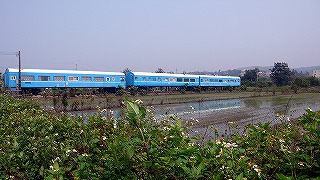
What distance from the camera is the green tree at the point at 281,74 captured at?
233ft

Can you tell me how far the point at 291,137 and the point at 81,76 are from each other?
2912 cm

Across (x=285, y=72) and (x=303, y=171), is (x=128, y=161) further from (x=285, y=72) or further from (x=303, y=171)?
(x=285, y=72)

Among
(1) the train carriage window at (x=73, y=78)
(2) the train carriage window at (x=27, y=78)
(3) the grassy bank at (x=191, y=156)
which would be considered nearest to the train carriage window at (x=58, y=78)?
(1) the train carriage window at (x=73, y=78)

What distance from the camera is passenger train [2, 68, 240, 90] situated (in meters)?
26.5

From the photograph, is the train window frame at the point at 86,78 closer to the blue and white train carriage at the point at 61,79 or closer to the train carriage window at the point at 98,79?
the blue and white train carriage at the point at 61,79

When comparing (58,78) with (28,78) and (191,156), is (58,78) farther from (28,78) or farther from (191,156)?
(191,156)

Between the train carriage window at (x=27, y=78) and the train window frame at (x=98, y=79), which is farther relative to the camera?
the train window frame at (x=98, y=79)

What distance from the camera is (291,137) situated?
7.98ft

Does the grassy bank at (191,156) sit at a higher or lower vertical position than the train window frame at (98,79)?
lower

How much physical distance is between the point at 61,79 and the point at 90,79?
3172mm

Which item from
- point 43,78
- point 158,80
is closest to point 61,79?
point 43,78

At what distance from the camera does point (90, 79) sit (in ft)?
101

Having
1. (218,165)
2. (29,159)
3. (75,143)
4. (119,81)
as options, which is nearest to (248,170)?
(218,165)

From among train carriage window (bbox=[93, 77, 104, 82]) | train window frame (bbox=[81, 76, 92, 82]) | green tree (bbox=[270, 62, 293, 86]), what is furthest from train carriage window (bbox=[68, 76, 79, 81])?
green tree (bbox=[270, 62, 293, 86])
